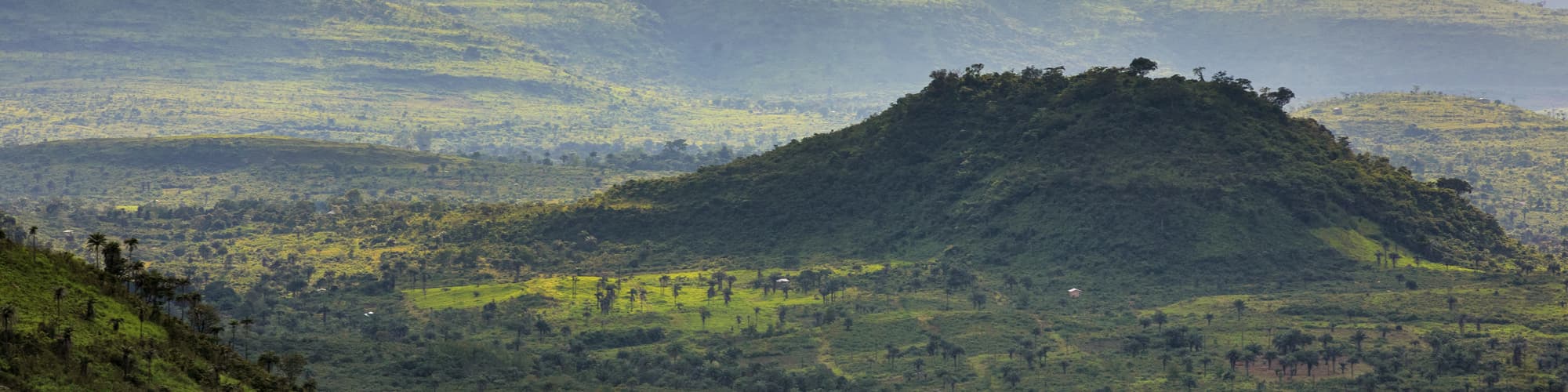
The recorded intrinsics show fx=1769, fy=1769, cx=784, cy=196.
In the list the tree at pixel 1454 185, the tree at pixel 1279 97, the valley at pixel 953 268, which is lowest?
the valley at pixel 953 268

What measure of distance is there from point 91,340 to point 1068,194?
7817 centimetres

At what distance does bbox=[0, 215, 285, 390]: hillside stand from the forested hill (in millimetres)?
64820

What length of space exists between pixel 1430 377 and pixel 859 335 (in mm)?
31656

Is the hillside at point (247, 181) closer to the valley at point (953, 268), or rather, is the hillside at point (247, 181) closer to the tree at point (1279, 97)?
the valley at point (953, 268)

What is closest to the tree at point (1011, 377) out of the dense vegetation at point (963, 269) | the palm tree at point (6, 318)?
the dense vegetation at point (963, 269)

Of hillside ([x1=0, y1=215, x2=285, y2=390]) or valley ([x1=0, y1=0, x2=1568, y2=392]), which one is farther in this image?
valley ([x1=0, y1=0, x2=1568, y2=392])

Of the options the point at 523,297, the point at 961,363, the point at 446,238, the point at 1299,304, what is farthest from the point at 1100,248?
the point at 446,238

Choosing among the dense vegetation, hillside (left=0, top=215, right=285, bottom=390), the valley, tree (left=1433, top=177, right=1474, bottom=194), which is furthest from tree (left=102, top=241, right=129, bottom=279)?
tree (left=1433, top=177, right=1474, bottom=194)

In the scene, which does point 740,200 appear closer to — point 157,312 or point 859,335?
point 859,335

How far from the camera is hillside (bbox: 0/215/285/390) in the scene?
168ft

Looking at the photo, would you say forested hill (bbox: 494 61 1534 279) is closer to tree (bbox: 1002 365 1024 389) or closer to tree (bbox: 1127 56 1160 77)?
tree (bbox: 1127 56 1160 77)

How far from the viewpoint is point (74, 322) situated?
182ft

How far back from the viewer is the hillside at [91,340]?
5112cm

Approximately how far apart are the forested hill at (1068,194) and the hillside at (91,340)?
6482 centimetres
